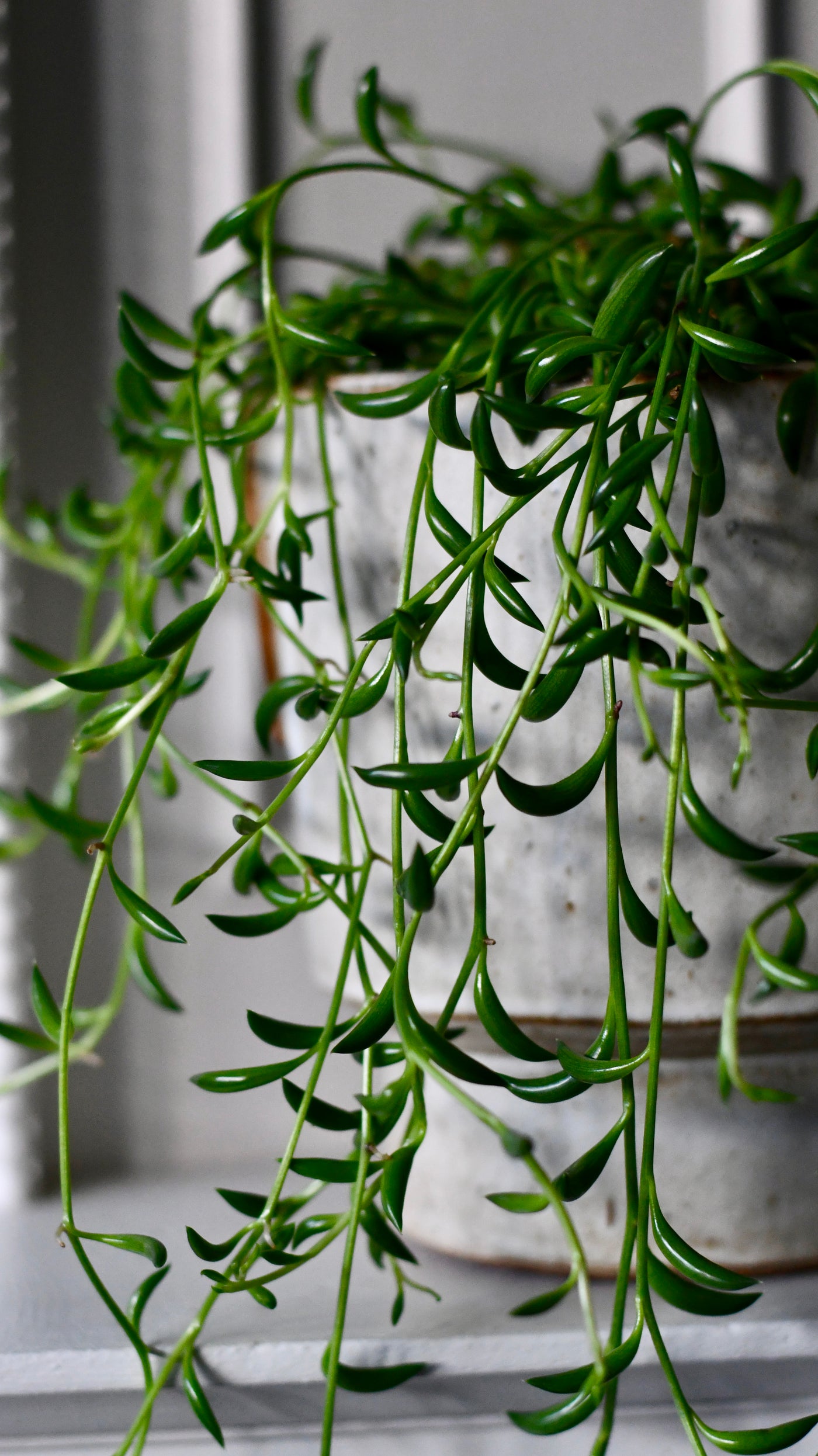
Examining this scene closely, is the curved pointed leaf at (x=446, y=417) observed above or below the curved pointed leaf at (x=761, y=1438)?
above

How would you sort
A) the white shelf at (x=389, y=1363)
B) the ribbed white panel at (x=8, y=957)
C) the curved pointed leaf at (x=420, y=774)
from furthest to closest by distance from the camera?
the ribbed white panel at (x=8, y=957), the white shelf at (x=389, y=1363), the curved pointed leaf at (x=420, y=774)

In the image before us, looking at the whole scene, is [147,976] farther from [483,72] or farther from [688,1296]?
[483,72]

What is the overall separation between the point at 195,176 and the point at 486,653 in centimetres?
41

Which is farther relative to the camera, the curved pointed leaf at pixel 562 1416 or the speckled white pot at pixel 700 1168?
A: the speckled white pot at pixel 700 1168

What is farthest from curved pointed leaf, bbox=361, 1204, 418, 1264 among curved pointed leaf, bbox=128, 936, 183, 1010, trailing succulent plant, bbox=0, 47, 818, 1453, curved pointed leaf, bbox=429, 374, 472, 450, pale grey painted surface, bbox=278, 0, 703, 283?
pale grey painted surface, bbox=278, 0, 703, 283

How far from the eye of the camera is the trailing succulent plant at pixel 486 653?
28 centimetres

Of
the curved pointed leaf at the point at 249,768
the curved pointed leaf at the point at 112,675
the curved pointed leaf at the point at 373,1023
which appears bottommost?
the curved pointed leaf at the point at 373,1023

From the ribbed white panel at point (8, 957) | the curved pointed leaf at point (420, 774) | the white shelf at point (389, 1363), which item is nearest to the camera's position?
the curved pointed leaf at point (420, 774)

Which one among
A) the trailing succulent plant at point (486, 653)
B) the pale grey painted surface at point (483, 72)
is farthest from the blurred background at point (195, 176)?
the trailing succulent plant at point (486, 653)

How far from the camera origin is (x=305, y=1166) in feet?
1.02

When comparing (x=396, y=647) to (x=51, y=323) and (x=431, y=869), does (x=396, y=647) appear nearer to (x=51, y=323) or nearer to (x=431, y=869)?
(x=431, y=869)

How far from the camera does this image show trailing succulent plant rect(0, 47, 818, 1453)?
0.28m

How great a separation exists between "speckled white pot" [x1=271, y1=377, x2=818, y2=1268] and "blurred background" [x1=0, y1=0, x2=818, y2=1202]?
0.20m

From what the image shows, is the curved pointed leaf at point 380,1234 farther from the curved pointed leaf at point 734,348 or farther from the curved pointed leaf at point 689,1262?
the curved pointed leaf at point 734,348
